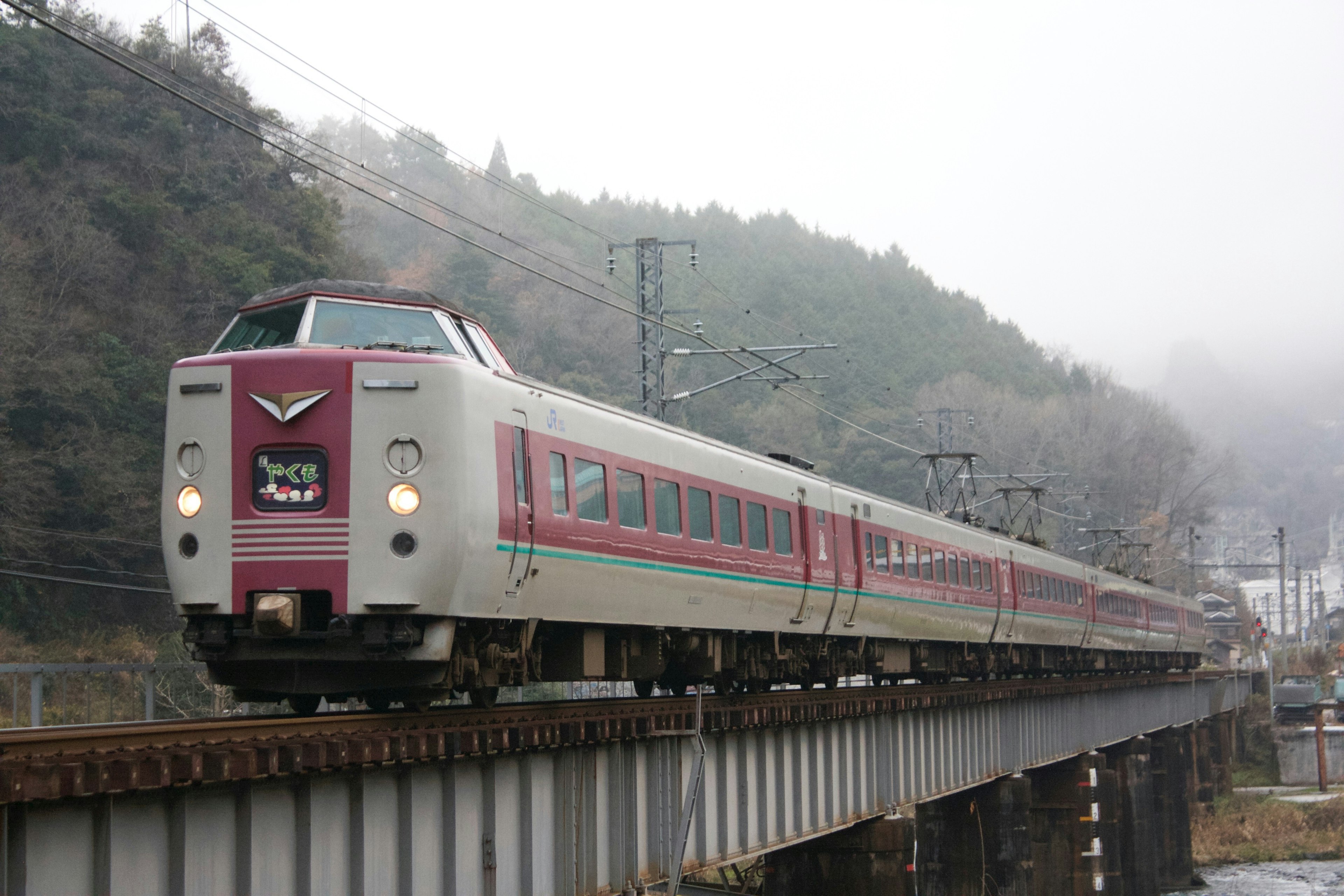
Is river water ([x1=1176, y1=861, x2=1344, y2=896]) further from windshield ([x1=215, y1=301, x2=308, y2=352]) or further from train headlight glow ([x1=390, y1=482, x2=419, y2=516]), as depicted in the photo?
train headlight glow ([x1=390, y1=482, x2=419, y2=516])

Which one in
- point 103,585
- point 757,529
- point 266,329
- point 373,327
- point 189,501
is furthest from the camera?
point 103,585

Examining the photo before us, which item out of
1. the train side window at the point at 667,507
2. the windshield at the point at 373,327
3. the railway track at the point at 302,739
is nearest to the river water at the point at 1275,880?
the railway track at the point at 302,739

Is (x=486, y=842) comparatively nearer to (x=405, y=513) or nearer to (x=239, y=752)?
(x=405, y=513)

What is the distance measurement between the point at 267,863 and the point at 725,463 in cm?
1042

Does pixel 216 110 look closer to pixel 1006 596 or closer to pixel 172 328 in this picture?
pixel 172 328

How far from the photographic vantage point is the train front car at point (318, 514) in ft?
35.5

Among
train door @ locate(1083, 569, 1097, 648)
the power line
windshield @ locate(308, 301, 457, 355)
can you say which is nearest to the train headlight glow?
windshield @ locate(308, 301, 457, 355)

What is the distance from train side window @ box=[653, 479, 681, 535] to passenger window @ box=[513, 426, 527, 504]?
11.0ft

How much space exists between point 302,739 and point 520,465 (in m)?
4.05

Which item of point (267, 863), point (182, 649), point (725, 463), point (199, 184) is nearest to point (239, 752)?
point (267, 863)

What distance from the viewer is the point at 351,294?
13.0 m

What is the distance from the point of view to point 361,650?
35.8 ft

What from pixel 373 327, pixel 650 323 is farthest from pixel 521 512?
pixel 650 323

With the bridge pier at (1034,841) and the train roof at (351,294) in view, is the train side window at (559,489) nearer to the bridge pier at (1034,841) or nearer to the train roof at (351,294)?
the train roof at (351,294)
